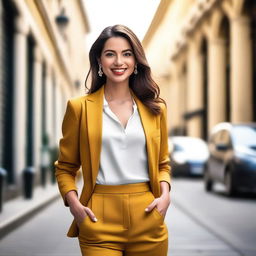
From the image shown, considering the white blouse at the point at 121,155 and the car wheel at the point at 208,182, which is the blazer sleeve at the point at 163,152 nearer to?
the white blouse at the point at 121,155

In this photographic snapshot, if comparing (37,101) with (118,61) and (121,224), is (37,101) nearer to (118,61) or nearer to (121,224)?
(118,61)

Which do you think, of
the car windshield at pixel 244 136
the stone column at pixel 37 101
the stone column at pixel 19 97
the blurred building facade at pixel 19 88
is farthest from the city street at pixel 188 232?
the stone column at pixel 37 101

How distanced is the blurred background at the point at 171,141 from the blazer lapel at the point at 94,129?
745mm

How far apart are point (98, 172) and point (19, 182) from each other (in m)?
12.2

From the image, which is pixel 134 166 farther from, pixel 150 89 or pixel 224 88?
pixel 224 88

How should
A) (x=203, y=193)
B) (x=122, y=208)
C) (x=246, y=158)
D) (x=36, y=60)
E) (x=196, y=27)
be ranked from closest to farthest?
(x=122, y=208), (x=246, y=158), (x=203, y=193), (x=36, y=60), (x=196, y=27)

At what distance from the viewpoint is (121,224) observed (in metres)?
2.91

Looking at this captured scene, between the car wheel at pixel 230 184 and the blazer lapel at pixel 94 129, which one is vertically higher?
the blazer lapel at pixel 94 129

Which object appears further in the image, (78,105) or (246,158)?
(246,158)

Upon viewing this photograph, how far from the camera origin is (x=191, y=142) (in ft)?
80.8

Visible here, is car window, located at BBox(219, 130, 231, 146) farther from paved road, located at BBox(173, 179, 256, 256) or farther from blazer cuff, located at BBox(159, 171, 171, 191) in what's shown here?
blazer cuff, located at BBox(159, 171, 171, 191)

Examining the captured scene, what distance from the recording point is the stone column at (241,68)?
2744 cm

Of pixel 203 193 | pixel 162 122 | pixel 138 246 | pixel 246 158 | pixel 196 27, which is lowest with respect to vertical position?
pixel 203 193

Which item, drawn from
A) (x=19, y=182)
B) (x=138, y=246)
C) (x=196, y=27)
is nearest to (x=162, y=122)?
(x=138, y=246)
